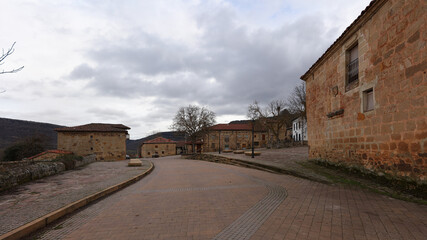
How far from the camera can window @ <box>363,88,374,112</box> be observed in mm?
7281

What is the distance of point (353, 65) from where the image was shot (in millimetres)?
8516

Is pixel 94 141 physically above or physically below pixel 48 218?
above

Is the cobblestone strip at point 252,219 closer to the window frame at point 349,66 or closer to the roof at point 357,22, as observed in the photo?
the window frame at point 349,66

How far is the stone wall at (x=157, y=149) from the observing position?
55469 mm

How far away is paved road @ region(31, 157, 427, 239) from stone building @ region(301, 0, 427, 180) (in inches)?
66.6

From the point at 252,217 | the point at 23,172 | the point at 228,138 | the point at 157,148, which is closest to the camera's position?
the point at 252,217

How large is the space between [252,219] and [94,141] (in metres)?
29.9

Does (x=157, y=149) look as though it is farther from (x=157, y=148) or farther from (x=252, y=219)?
(x=252, y=219)

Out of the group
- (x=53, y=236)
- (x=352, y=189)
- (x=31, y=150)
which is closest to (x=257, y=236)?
(x=53, y=236)

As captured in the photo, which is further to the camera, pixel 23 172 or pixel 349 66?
pixel 349 66

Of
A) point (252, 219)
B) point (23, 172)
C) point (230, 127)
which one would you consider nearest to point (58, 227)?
point (252, 219)

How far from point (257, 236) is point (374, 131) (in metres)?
5.90

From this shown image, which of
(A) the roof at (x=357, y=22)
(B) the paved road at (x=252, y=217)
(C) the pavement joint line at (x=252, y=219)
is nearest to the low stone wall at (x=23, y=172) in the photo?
(B) the paved road at (x=252, y=217)

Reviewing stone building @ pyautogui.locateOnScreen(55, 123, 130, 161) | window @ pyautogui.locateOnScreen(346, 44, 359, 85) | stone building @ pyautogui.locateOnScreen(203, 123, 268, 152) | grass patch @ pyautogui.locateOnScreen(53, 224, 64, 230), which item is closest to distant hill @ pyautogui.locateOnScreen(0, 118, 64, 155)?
stone building @ pyautogui.locateOnScreen(55, 123, 130, 161)
